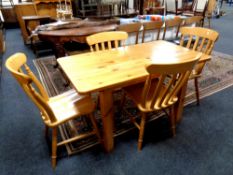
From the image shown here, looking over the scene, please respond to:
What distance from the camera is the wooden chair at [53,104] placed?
110 centimetres

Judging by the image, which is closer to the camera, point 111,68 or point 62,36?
point 111,68

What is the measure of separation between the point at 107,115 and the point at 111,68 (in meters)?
0.36

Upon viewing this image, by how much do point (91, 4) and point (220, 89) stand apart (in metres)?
4.16

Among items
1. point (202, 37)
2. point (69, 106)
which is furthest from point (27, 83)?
point (202, 37)

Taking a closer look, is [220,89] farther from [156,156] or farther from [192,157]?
[156,156]

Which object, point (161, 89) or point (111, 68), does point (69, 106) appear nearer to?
point (111, 68)

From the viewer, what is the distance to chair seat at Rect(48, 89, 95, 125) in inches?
52.2

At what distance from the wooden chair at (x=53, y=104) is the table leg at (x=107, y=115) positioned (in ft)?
0.36

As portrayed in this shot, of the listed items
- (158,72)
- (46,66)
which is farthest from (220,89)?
(46,66)

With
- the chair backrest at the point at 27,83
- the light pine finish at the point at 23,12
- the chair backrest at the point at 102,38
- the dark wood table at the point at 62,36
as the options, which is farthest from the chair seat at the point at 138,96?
the light pine finish at the point at 23,12

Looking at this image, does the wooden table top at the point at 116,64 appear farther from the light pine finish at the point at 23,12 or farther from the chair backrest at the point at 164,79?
the light pine finish at the point at 23,12

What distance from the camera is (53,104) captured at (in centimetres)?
146

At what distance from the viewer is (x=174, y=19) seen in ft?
8.84

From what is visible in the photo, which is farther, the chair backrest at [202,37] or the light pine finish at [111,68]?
the chair backrest at [202,37]
